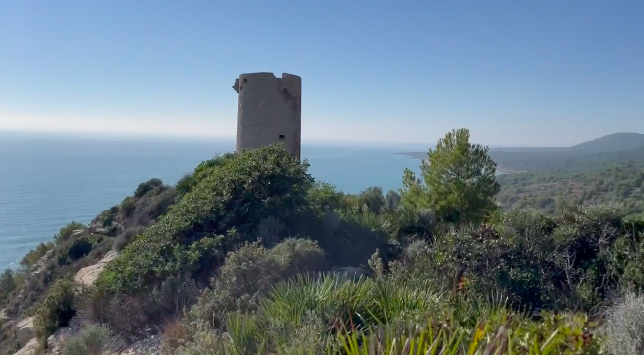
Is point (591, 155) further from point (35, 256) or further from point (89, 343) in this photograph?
point (89, 343)

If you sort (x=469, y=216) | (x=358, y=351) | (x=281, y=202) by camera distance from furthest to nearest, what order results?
(x=469, y=216) → (x=281, y=202) → (x=358, y=351)

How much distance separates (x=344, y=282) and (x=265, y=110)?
11109 millimetres

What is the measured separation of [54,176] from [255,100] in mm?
81239

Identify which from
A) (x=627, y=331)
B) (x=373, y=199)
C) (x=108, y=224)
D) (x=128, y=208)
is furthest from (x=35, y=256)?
(x=627, y=331)

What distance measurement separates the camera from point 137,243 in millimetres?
8562

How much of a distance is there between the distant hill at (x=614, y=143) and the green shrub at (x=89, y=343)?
8787 centimetres

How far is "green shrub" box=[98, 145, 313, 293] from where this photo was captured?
7363 millimetres

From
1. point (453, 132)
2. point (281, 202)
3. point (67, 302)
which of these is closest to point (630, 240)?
point (281, 202)

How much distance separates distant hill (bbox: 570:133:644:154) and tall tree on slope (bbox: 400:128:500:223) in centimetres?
7594

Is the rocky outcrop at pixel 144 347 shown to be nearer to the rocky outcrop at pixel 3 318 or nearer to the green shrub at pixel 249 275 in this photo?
the green shrub at pixel 249 275

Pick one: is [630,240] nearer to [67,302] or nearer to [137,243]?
[137,243]

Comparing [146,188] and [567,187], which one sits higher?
[146,188]

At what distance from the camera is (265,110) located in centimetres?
1523

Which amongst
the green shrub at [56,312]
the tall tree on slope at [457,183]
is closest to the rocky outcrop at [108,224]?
the green shrub at [56,312]
